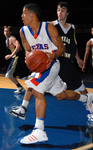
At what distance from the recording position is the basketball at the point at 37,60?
3010 millimetres

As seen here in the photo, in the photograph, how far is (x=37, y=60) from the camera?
119 inches

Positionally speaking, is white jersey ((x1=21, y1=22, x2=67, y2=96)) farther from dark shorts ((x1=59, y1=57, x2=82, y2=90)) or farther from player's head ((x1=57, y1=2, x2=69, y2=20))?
player's head ((x1=57, y1=2, x2=69, y2=20))

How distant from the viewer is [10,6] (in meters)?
14.1

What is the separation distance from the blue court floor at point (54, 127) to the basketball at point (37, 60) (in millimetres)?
845

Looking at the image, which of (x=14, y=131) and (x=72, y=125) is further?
(x=72, y=125)

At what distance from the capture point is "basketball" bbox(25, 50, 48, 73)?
3.01 metres

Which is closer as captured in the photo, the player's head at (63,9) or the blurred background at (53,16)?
the player's head at (63,9)

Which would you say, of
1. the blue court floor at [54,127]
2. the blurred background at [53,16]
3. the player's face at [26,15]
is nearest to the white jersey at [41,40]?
the player's face at [26,15]

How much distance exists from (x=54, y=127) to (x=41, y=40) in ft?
3.98

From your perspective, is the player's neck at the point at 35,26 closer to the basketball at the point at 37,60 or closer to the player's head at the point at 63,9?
the basketball at the point at 37,60

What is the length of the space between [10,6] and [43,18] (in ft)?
6.47

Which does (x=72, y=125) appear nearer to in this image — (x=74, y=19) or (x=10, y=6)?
(x=74, y=19)

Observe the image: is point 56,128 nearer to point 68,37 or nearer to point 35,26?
point 35,26

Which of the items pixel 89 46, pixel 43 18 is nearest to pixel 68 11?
pixel 89 46
